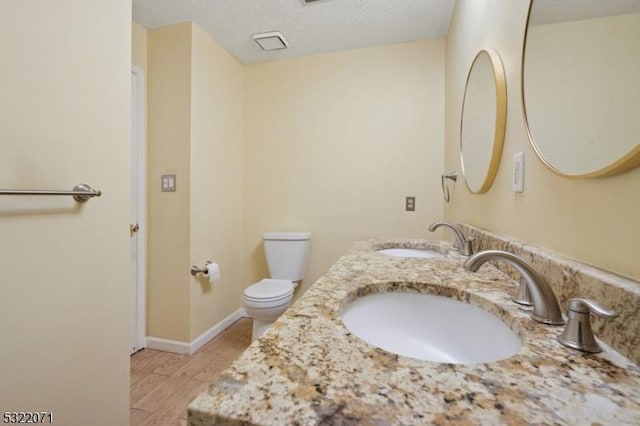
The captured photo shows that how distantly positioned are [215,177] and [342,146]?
1.04 metres

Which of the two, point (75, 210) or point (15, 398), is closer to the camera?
point (15, 398)

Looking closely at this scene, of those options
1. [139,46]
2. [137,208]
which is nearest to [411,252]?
[137,208]

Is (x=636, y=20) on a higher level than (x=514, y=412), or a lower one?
higher

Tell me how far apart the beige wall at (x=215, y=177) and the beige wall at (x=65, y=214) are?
84 centimetres

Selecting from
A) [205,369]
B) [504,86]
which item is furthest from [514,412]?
[205,369]

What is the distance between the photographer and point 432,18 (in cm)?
189

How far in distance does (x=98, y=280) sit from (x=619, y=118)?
4.86 feet

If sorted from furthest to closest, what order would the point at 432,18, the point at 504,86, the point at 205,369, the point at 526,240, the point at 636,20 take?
the point at 432,18 → the point at 205,369 → the point at 504,86 → the point at 526,240 → the point at 636,20

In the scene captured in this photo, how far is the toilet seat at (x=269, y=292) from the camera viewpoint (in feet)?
5.97

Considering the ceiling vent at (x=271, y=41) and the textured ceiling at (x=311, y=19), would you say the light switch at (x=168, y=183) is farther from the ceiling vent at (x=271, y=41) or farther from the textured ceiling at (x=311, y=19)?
the ceiling vent at (x=271, y=41)

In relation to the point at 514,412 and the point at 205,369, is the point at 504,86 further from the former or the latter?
the point at 205,369

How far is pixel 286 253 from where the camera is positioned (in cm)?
227

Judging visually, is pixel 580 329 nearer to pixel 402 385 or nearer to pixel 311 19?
pixel 402 385

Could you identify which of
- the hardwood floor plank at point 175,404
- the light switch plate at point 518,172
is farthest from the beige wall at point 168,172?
the light switch plate at point 518,172
